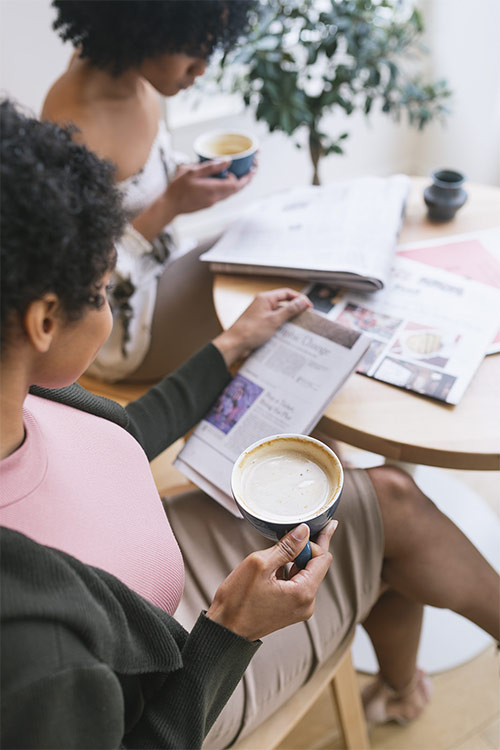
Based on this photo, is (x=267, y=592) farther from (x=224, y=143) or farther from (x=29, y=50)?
(x=29, y=50)

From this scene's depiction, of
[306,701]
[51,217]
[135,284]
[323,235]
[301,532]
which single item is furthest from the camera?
[135,284]

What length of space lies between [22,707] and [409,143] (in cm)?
269

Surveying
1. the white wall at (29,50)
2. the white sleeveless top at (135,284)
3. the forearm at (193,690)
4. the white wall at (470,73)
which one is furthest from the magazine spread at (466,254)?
the white wall at (470,73)

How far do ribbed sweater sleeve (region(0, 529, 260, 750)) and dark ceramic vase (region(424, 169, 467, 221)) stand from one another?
92 cm

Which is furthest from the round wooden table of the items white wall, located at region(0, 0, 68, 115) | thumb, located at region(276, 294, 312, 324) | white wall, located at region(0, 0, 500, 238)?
white wall, located at region(0, 0, 500, 238)

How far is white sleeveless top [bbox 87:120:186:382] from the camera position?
4.37 ft

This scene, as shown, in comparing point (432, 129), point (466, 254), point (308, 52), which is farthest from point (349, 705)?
point (432, 129)

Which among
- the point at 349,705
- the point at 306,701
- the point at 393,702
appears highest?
the point at 306,701

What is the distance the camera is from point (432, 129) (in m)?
2.63

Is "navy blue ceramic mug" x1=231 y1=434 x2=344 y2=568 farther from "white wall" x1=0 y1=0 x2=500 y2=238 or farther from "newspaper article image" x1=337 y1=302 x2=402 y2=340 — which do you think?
"white wall" x1=0 y1=0 x2=500 y2=238

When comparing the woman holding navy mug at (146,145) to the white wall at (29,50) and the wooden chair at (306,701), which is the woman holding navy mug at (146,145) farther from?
the wooden chair at (306,701)

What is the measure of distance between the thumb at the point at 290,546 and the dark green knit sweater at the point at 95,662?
0.30 feet

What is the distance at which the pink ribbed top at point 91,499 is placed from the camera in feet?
2.10

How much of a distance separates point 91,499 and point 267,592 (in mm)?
211
